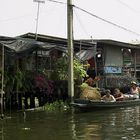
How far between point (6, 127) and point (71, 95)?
18.8 ft

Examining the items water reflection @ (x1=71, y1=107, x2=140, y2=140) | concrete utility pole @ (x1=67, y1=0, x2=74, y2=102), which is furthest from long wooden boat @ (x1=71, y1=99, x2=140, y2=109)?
concrete utility pole @ (x1=67, y1=0, x2=74, y2=102)

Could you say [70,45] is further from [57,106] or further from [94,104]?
[94,104]

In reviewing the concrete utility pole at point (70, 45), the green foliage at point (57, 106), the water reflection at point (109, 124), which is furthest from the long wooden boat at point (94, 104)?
the green foliage at point (57, 106)

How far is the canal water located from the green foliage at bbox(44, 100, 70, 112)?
0.86m

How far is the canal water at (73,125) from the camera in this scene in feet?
43.2

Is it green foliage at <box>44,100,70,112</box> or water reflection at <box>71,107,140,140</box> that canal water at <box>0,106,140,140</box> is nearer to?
water reflection at <box>71,107,140,140</box>

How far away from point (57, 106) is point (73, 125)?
5582 millimetres

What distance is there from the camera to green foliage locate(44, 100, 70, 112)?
20750 millimetres

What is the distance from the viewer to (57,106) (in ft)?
69.8

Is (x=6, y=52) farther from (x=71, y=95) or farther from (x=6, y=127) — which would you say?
(x=6, y=127)

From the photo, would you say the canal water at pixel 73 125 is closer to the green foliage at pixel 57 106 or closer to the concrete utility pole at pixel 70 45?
the green foliage at pixel 57 106

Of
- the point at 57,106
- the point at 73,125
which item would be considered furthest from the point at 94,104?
the point at 73,125

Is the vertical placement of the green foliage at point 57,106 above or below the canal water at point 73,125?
above

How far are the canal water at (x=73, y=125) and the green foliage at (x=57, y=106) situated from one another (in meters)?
0.86
